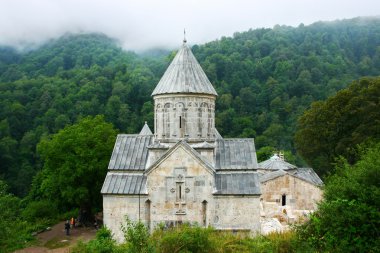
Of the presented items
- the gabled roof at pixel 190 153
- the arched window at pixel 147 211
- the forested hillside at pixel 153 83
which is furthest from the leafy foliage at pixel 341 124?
the arched window at pixel 147 211

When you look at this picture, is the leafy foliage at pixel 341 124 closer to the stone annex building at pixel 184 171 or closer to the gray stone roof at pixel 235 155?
the gray stone roof at pixel 235 155

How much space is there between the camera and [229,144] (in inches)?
658

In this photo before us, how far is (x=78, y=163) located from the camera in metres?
22.4

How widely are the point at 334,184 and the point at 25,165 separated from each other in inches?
1375

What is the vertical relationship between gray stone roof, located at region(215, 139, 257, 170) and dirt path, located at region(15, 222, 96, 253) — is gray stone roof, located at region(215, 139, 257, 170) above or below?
above

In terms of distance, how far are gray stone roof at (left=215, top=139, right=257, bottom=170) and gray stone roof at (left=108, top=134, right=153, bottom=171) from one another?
2585mm

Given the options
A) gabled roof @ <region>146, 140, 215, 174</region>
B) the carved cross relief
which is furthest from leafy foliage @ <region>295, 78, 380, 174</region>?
the carved cross relief

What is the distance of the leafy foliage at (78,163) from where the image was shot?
22.3 m

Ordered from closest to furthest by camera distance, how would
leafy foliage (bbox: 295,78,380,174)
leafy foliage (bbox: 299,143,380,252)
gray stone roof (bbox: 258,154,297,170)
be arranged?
leafy foliage (bbox: 299,143,380,252), leafy foliage (bbox: 295,78,380,174), gray stone roof (bbox: 258,154,297,170)

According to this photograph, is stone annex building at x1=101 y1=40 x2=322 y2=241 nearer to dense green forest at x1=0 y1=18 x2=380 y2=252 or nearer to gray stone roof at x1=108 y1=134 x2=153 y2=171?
→ gray stone roof at x1=108 y1=134 x2=153 y2=171

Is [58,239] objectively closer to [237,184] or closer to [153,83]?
Answer: [237,184]

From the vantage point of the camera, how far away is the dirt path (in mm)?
18481

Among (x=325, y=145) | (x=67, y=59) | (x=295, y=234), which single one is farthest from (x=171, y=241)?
(x=67, y=59)

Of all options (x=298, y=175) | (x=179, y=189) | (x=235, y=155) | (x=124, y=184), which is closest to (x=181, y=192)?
(x=179, y=189)
